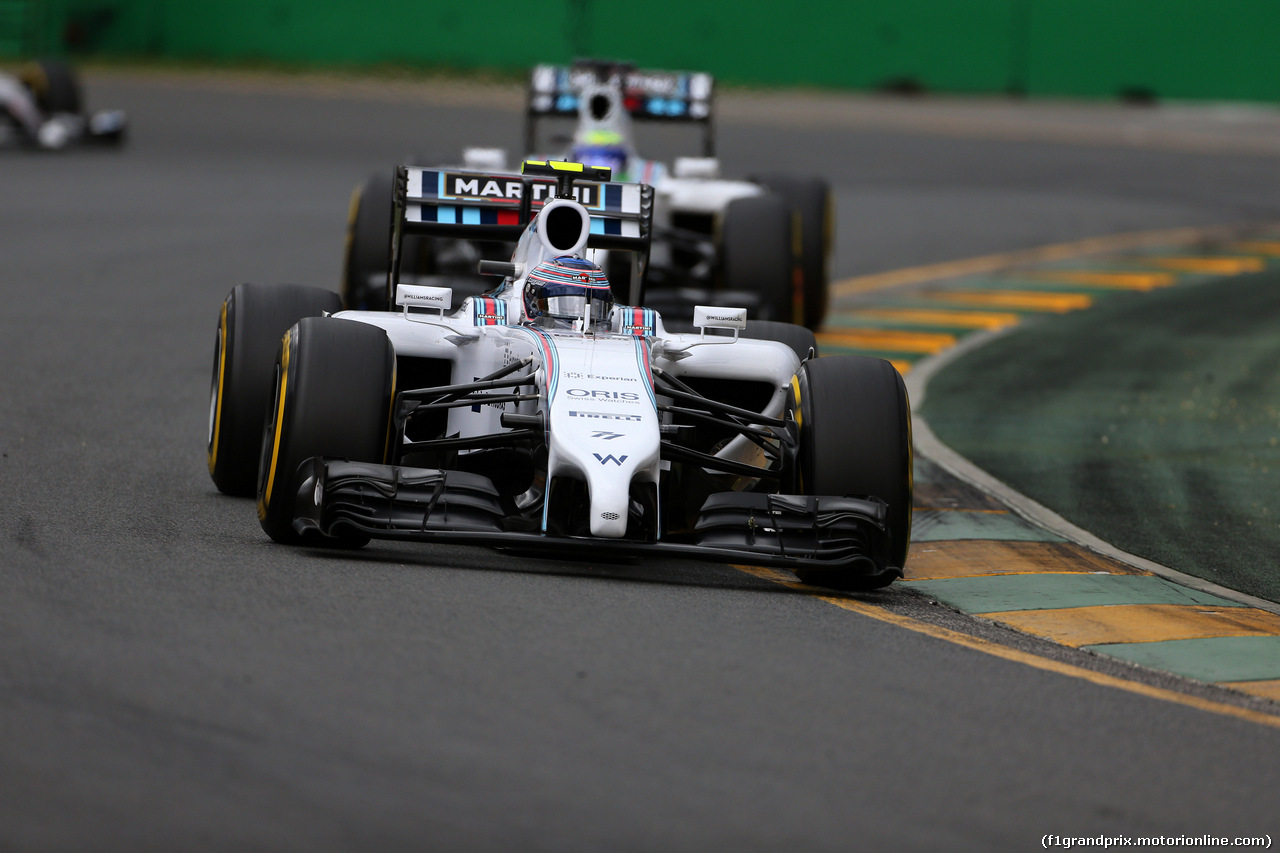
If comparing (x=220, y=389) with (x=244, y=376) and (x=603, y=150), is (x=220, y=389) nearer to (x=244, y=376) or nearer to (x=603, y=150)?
(x=244, y=376)

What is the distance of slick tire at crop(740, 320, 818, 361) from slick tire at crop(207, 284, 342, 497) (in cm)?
204

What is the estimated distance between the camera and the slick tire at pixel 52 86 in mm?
22484

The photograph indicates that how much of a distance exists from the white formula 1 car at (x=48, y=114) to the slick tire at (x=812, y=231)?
1158 cm

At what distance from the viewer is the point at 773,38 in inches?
1357

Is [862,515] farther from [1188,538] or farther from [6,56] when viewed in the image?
[6,56]

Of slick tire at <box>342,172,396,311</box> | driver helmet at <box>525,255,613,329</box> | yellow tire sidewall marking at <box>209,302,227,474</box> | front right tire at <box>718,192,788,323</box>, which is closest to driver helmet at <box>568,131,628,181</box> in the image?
front right tire at <box>718,192,788,323</box>

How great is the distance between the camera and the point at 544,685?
5133 mm

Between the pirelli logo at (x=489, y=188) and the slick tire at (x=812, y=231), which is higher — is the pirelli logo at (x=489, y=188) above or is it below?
above

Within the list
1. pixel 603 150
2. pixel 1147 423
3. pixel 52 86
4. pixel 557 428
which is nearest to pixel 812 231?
pixel 603 150

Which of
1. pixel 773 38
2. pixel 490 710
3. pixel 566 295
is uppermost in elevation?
pixel 773 38

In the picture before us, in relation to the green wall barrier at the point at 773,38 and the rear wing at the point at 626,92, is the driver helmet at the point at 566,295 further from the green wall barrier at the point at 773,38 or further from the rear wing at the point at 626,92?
the green wall barrier at the point at 773,38

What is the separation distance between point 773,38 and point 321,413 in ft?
95.3

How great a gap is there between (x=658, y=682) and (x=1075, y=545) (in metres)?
3.51

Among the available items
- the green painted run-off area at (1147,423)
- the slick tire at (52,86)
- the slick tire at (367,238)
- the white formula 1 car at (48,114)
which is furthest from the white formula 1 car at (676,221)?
the slick tire at (52,86)
